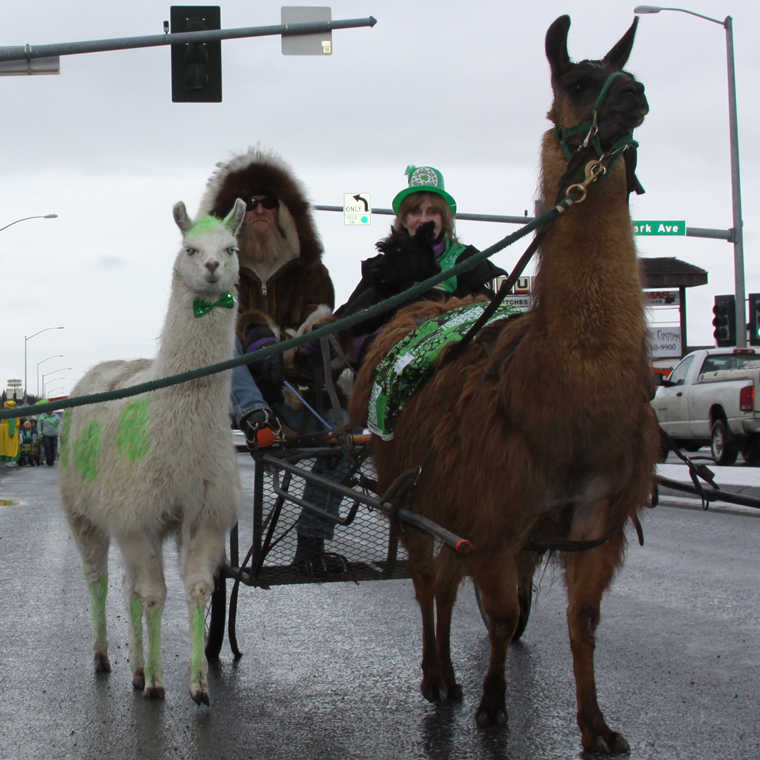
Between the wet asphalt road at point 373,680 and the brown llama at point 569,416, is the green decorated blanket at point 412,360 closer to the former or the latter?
the brown llama at point 569,416

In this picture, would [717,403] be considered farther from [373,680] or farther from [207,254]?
[207,254]

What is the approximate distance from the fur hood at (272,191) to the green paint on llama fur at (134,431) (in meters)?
1.61

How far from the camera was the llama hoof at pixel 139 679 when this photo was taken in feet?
18.4

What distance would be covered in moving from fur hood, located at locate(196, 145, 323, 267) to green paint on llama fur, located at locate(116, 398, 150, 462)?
161cm

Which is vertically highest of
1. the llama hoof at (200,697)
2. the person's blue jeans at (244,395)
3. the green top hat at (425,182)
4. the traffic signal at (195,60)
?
the traffic signal at (195,60)

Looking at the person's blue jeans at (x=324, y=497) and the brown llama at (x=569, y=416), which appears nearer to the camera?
the brown llama at (x=569, y=416)

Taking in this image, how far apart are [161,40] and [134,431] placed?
11132mm

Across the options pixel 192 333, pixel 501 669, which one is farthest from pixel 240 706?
pixel 192 333

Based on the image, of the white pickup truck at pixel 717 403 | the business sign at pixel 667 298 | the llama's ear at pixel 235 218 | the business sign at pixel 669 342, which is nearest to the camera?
the llama's ear at pixel 235 218

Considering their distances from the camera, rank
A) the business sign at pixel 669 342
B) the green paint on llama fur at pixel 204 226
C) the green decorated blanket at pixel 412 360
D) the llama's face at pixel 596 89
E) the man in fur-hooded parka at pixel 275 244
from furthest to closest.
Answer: the business sign at pixel 669 342 → the man in fur-hooded parka at pixel 275 244 → the green paint on llama fur at pixel 204 226 → the green decorated blanket at pixel 412 360 → the llama's face at pixel 596 89

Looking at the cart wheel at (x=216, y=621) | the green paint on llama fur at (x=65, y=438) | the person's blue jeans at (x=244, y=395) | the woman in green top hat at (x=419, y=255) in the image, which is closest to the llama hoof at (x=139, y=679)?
the cart wheel at (x=216, y=621)

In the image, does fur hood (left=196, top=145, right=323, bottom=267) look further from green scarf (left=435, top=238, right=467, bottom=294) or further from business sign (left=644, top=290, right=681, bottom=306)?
business sign (left=644, top=290, right=681, bottom=306)

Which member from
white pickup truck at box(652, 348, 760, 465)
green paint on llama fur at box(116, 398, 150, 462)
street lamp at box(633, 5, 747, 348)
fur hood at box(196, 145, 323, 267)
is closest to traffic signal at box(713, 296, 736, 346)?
street lamp at box(633, 5, 747, 348)

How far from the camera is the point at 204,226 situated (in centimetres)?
559
